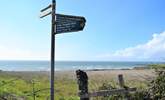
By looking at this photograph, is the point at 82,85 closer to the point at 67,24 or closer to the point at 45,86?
the point at 67,24

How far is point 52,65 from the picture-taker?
6984 mm

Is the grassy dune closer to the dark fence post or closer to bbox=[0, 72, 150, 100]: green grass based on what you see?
bbox=[0, 72, 150, 100]: green grass

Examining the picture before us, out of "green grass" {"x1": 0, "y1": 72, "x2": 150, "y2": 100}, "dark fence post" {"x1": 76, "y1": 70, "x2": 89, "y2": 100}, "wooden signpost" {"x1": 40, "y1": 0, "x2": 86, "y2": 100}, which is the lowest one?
"green grass" {"x1": 0, "y1": 72, "x2": 150, "y2": 100}

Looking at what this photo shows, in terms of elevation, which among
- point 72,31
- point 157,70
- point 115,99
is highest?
point 72,31

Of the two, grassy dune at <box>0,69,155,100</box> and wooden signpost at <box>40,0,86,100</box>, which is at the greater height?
wooden signpost at <box>40,0,86,100</box>

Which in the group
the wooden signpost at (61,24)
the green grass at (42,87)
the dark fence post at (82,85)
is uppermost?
the wooden signpost at (61,24)

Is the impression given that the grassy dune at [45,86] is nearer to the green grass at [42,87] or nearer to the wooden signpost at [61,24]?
the green grass at [42,87]

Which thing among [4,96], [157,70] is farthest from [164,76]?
[4,96]

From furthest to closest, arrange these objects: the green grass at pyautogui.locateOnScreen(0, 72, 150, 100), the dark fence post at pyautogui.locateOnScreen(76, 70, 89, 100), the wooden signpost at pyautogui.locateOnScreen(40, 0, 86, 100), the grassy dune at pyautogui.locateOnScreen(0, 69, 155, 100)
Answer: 1. the green grass at pyautogui.locateOnScreen(0, 72, 150, 100)
2. the grassy dune at pyautogui.locateOnScreen(0, 69, 155, 100)
3. the dark fence post at pyautogui.locateOnScreen(76, 70, 89, 100)
4. the wooden signpost at pyautogui.locateOnScreen(40, 0, 86, 100)

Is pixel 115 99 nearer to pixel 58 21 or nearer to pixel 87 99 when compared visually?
pixel 87 99

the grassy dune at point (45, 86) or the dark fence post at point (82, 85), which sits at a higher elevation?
the dark fence post at point (82, 85)

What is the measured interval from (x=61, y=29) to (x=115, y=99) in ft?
15.1

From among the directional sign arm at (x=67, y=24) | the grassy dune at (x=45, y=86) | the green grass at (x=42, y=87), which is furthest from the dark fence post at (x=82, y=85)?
the directional sign arm at (x=67, y=24)

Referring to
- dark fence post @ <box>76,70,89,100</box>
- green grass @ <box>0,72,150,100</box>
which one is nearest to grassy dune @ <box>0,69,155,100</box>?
green grass @ <box>0,72,150,100</box>
